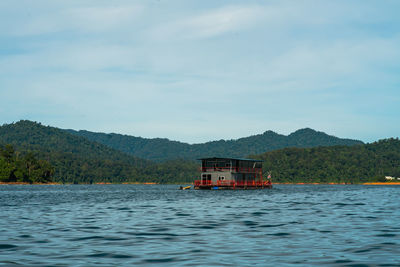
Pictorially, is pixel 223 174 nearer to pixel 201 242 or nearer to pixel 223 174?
pixel 223 174

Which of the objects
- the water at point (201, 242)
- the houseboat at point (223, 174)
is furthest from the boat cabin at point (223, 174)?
the water at point (201, 242)

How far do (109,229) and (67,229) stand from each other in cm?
258

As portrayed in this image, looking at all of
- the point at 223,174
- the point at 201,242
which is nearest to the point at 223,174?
the point at 223,174

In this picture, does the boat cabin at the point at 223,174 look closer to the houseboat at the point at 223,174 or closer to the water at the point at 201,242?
the houseboat at the point at 223,174

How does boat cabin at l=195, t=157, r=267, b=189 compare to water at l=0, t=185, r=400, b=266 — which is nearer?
water at l=0, t=185, r=400, b=266

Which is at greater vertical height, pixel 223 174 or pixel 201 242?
pixel 223 174

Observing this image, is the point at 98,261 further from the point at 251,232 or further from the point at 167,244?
the point at 251,232

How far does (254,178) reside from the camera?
124 m

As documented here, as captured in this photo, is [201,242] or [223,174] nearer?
[201,242]

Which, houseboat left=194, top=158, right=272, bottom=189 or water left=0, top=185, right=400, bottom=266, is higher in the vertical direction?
houseboat left=194, top=158, right=272, bottom=189

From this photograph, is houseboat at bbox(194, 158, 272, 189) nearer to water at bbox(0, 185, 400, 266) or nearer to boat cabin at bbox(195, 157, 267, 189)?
boat cabin at bbox(195, 157, 267, 189)

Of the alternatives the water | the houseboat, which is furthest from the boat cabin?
the water

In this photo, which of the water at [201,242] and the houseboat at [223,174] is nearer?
the water at [201,242]

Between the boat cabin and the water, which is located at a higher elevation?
the boat cabin
